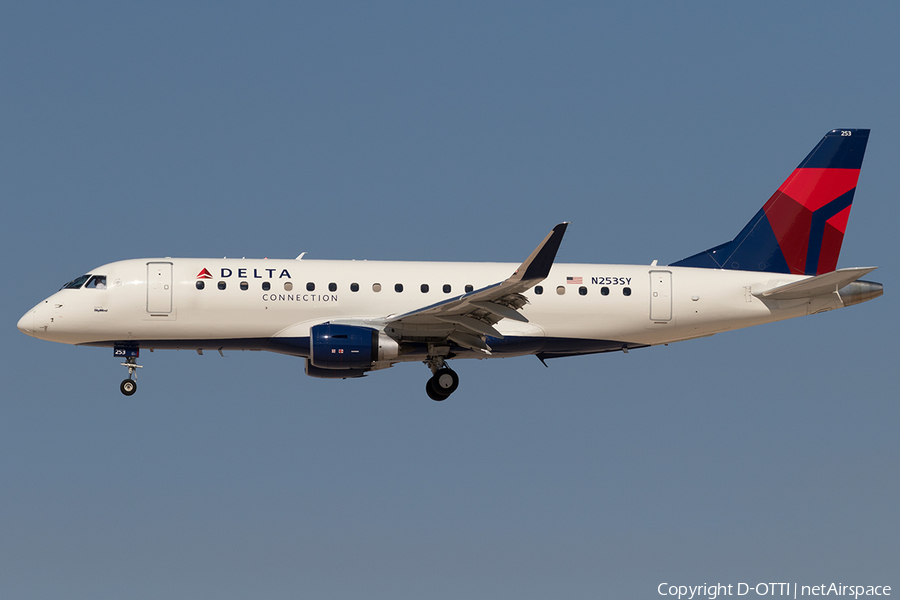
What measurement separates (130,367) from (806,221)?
915 inches

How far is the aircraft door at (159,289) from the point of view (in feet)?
112

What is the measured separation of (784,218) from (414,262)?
43.4 ft

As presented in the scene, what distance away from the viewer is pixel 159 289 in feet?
112

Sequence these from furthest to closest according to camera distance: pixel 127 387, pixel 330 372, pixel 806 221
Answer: pixel 806 221, pixel 330 372, pixel 127 387

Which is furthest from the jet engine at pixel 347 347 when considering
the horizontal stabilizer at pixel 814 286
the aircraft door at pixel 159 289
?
the horizontal stabilizer at pixel 814 286

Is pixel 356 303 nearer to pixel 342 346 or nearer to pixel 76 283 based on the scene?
pixel 342 346

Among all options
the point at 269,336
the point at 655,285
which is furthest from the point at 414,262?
the point at 655,285

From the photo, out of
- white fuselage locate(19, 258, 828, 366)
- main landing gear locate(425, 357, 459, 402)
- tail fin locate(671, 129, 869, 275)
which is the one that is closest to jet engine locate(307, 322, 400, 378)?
white fuselage locate(19, 258, 828, 366)

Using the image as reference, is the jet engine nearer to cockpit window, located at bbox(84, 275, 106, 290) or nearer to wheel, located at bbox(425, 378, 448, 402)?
wheel, located at bbox(425, 378, 448, 402)

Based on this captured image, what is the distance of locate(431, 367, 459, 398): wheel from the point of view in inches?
1404

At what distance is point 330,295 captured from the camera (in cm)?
3462

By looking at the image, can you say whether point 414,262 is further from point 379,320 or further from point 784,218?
point 784,218

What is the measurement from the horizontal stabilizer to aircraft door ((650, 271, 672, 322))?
9.73 ft

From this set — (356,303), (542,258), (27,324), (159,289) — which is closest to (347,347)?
(356,303)
